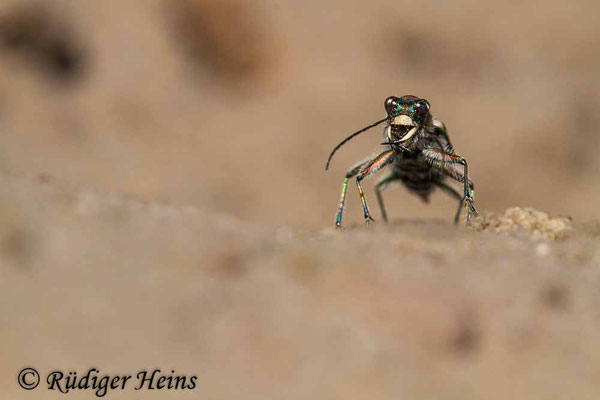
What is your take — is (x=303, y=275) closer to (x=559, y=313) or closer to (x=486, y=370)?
(x=486, y=370)

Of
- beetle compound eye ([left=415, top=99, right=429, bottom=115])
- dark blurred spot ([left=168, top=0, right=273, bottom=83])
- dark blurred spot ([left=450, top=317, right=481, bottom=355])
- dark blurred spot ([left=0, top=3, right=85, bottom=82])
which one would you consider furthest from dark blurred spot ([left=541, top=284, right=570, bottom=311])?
dark blurred spot ([left=0, top=3, right=85, bottom=82])

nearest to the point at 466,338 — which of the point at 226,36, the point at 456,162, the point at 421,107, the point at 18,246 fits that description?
the point at 456,162

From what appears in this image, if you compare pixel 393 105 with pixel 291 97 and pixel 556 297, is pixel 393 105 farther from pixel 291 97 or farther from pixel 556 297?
pixel 291 97

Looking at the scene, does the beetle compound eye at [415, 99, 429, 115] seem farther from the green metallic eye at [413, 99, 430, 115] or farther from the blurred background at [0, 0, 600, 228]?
the blurred background at [0, 0, 600, 228]

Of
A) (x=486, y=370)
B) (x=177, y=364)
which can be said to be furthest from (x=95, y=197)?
(x=486, y=370)

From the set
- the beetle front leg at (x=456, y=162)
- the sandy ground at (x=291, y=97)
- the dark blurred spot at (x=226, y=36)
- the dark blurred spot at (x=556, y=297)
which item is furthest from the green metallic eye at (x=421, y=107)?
the dark blurred spot at (x=226, y=36)

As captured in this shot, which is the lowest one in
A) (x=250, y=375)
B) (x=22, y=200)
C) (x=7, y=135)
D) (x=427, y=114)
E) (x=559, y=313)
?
(x=250, y=375)
